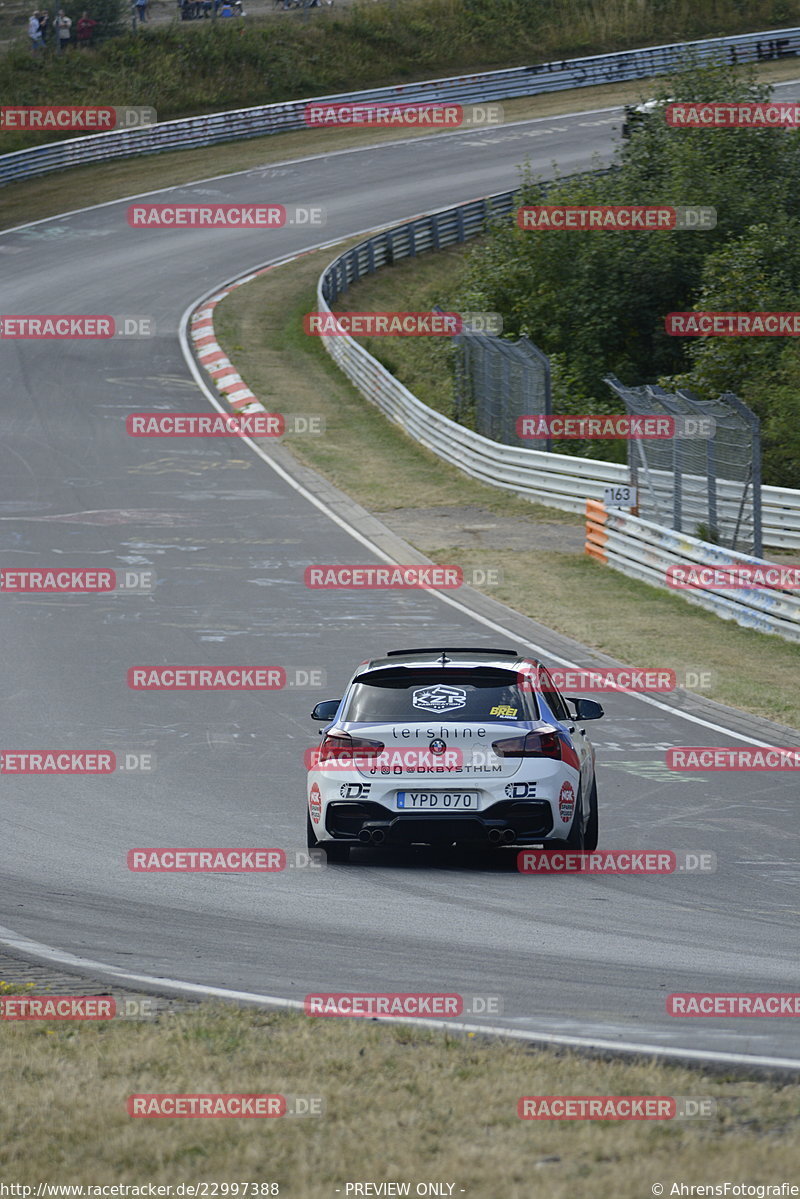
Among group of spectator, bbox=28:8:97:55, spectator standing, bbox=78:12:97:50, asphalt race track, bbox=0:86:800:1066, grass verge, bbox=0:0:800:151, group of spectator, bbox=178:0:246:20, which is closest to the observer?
asphalt race track, bbox=0:86:800:1066

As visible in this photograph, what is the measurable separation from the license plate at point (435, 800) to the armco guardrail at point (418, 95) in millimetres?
47922

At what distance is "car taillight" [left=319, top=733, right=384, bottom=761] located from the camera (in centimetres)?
1009

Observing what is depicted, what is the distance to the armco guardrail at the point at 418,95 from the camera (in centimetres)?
5759

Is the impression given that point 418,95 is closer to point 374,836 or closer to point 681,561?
point 681,561

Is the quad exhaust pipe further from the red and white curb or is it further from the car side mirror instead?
the red and white curb

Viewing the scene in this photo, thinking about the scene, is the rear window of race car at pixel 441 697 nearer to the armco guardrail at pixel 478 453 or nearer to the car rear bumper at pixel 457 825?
the car rear bumper at pixel 457 825

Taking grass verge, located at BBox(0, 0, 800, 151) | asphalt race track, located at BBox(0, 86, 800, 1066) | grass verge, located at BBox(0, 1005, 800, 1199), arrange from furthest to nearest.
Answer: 1. grass verge, located at BBox(0, 0, 800, 151)
2. asphalt race track, located at BBox(0, 86, 800, 1066)
3. grass verge, located at BBox(0, 1005, 800, 1199)

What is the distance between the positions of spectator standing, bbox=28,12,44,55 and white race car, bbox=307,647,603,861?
2243 inches

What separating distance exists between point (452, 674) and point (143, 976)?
12.0 feet

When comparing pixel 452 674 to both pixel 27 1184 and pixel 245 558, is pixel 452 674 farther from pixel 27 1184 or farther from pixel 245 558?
pixel 245 558

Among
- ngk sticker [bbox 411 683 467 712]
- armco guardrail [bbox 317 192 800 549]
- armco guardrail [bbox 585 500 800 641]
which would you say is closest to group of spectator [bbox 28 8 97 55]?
armco guardrail [bbox 317 192 800 549]

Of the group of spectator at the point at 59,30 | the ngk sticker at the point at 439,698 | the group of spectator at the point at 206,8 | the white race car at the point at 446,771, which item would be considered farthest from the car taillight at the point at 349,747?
the group of spectator at the point at 206,8

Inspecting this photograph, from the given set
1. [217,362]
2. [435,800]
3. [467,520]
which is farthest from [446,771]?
[217,362]

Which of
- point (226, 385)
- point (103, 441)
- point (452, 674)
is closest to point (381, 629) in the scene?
point (452, 674)
